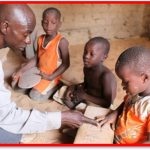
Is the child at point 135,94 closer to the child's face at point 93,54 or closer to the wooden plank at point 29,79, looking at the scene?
the child's face at point 93,54

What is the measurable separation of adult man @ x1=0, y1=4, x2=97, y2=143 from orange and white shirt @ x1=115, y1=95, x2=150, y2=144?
0.26m

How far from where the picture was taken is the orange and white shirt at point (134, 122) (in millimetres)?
1219

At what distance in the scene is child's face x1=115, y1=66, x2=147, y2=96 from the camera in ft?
3.92

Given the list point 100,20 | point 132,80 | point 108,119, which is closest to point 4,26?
point 132,80

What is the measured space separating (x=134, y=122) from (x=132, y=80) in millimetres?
348

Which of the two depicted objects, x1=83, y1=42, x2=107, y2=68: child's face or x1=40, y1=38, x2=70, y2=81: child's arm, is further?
x1=40, y1=38, x2=70, y2=81: child's arm

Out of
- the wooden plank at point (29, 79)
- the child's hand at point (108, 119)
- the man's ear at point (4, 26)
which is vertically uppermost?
the man's ear at point (4, 26)

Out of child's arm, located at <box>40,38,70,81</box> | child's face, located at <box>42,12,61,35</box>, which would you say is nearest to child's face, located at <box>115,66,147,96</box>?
child's arm, located at <box>40,38,70,81</box>

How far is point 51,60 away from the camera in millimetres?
2518

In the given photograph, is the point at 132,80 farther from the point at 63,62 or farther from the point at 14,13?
the point at 63,62

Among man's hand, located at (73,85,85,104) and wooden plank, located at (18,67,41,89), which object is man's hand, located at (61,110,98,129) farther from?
wooden plank, located at (18,67,41,89)

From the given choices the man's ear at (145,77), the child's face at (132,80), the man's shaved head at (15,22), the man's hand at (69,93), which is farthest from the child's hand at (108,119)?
the man's shaved head at (15,22)

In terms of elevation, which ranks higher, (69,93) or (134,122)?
(134,122)

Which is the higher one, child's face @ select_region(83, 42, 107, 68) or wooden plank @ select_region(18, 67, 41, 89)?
child's face @ select_region(83, 42, 107, 68)
